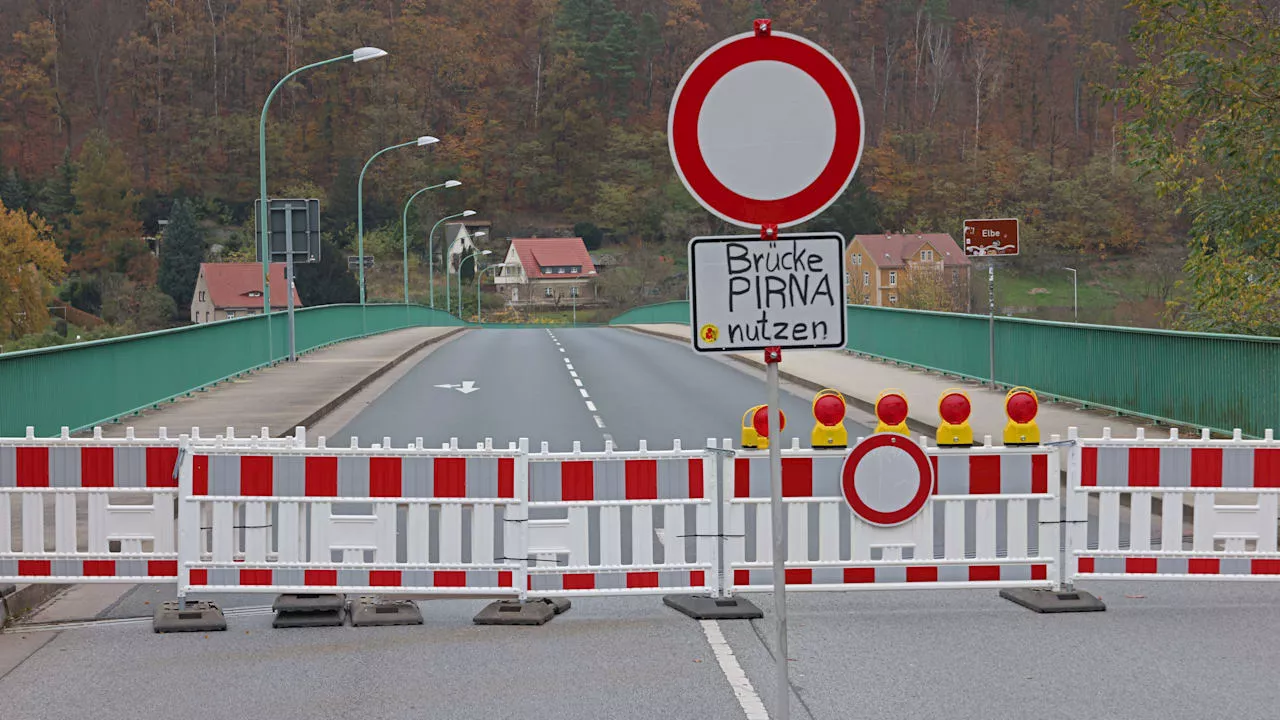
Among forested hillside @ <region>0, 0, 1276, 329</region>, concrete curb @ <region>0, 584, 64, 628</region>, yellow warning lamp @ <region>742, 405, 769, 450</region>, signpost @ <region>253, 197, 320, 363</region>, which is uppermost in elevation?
forested hillside @ <region>0, 0, 1276, 329</region>

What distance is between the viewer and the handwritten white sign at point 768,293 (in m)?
4.78

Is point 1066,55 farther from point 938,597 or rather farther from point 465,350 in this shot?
point 938,597

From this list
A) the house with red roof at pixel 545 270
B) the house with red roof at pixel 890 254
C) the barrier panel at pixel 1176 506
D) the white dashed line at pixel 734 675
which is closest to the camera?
the white dashed line at pixel 734 675

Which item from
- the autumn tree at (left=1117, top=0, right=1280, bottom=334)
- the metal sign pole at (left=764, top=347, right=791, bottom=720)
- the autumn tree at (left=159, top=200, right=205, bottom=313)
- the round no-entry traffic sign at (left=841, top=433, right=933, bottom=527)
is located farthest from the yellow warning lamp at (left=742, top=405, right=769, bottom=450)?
the autumn tree at (left=159, top=200, right=205, bottom=313)

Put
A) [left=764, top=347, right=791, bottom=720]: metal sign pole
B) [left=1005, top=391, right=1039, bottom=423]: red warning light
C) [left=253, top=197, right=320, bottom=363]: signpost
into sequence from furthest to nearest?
[left=253, top=197, right=320, bottom=363]: signpost, [left=1005, top=391, right=1039, bottom=423]: red warning light, [left=764, top=347, right=791, bottom=720]: metal sign pole

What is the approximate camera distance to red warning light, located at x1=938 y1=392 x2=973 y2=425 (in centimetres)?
862

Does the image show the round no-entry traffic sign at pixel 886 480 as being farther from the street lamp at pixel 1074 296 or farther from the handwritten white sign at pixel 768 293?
the street lamp at pixel 1074 296

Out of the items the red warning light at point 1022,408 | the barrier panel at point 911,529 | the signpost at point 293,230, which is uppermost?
the signpost at point 293,230

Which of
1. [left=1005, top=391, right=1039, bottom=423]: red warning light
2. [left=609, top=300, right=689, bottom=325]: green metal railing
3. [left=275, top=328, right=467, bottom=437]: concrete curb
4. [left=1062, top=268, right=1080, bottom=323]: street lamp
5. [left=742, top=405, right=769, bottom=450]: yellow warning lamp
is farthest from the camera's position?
[left=1062, top=268, right=1080, bottom=323]: street lamp

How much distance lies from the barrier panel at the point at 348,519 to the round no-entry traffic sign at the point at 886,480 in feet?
5.76

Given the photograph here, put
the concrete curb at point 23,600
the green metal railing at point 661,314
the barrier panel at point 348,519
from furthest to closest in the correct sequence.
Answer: the green metal railing at point 661,314 < the concrete curb at point 23,600 < the barrier panel at point 348,519

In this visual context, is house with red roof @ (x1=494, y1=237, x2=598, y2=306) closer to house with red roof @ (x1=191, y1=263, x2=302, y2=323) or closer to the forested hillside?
the forested hillside

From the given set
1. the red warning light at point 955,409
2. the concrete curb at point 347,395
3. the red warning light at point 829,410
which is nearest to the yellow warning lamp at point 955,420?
the red warning light at point 955,409

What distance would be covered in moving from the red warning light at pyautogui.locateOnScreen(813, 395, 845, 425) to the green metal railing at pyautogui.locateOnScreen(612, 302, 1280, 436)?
26.2 ft
